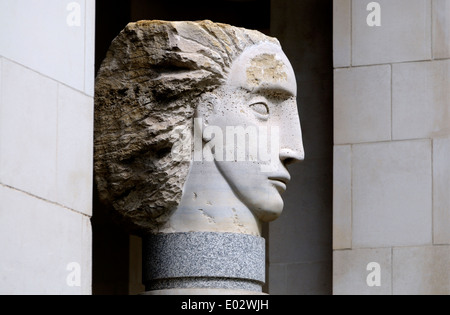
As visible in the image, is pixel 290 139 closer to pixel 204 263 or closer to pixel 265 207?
pixel 265 207

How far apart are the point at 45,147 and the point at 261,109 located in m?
2.93

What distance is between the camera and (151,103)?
13.1 meters

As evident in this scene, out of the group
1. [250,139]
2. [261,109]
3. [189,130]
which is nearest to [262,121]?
[261,109]

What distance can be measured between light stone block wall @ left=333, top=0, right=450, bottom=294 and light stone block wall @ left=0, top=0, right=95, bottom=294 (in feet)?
15.3

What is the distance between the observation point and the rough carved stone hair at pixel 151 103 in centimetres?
1302

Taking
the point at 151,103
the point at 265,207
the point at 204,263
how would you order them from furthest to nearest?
the point at 265,207 < the point at 151,103 < the point at 204,263

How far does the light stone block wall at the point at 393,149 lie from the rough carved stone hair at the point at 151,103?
258 cm

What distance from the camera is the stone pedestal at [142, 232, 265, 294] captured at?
42.3 ft

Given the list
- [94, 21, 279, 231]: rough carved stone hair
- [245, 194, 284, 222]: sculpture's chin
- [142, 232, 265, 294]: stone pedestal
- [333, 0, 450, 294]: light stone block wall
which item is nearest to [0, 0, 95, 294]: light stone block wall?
[94, 21, 279, 231]: rough carved stone hair

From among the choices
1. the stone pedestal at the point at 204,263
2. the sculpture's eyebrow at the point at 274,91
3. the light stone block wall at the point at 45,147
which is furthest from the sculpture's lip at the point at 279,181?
the light stone block wall at the point at 45,147

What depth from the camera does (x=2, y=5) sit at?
1075 cm

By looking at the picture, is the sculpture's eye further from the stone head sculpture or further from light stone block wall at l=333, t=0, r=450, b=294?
light stone block wall at l=333, t=0, r=450, b=294

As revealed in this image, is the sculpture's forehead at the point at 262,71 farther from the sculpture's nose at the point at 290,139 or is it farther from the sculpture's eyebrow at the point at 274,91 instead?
the sculpture's nose at the point at 290,139

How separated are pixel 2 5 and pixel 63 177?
1377mm
